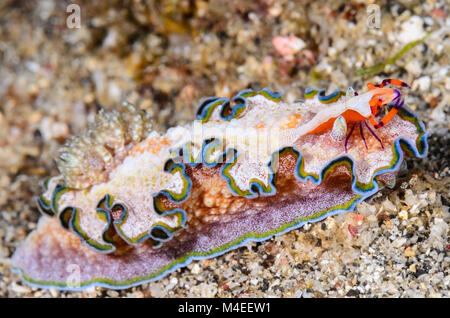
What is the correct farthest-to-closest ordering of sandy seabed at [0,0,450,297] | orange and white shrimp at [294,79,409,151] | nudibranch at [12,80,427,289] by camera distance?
sandy seabed at [0,0,450,297]
nudibranch at [12,80,427,289]
orange and white shrimp at [294,79,409,151]

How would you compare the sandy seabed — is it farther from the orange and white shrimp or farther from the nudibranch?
the orange and white shrimp

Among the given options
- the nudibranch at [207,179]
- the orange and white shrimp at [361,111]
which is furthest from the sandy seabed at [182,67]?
the orange and white shrimp at [361,111]

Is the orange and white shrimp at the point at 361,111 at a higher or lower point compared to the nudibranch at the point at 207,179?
higher

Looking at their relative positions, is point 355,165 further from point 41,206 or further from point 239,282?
point 41,206

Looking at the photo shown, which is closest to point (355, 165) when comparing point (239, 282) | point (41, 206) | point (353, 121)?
point (353, 121)

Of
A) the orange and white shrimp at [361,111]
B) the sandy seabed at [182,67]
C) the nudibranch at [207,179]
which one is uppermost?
the sandy seabed at [182,67]

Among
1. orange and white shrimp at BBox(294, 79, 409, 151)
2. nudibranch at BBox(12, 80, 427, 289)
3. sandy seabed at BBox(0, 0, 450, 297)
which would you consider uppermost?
sandy seabed at BBox(0, 0, 450, 297)

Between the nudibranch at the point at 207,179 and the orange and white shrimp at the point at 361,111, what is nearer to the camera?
the orange and white shrimp at the point at 361,111

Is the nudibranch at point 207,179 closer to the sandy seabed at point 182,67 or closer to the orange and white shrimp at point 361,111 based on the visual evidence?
the orange and white shrimp at point 361,111

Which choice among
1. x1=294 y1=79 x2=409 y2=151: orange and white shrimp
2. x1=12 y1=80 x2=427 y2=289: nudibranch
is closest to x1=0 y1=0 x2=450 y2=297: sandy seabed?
x1=12 y1=80 x2=427 y2=289: nudibranch
